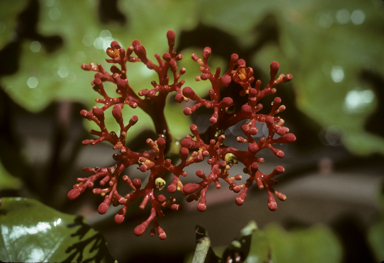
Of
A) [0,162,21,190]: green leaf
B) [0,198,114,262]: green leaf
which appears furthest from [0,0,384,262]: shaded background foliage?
[0,198,114,262]: green leaf

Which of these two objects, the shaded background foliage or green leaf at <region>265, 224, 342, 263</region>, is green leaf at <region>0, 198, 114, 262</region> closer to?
the shaded background foliage

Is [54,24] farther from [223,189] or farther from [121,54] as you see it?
[223,189]

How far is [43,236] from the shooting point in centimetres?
62

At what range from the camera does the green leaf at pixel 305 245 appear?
943 millimetres

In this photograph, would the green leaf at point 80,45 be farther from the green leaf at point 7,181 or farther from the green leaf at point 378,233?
the green leaf at point 378,233

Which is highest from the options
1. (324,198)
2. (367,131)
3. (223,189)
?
(367,131)

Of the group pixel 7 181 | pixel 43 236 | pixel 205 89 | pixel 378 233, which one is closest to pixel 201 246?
pixel 43 236

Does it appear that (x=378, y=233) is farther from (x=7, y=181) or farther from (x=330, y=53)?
(x=7, y=181)

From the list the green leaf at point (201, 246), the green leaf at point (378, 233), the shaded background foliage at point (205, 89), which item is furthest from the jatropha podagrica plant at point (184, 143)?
the green leaf at point (378, 233)

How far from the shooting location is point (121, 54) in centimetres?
55

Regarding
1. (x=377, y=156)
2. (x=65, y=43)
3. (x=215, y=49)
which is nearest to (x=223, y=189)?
(x=215, y=49)

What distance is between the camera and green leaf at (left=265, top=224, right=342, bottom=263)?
943mm

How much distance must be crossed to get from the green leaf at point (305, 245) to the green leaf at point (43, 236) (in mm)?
560

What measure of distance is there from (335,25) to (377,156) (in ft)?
1.51
